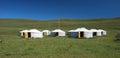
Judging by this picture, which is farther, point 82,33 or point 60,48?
point 82,33

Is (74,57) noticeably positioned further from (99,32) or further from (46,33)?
(46,33)

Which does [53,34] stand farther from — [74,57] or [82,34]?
[74,57]

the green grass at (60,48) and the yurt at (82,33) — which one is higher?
the yurt at (82,33)

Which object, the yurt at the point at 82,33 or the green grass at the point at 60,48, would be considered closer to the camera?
the green grass at the point at 60,48

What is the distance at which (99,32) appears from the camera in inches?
1976

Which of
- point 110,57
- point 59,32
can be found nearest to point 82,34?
point 59,32

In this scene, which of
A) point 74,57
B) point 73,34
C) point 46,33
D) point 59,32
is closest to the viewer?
point 74,57

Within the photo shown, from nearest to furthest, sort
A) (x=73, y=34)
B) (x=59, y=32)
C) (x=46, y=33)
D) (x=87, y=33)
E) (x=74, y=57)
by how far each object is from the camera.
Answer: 1. (x=74, y=57)
2. (x=87, y=33)
3. (x=73, y=34)
4. (x=59, y=32)
5. (x=46, y=33)

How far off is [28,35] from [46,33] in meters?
11.8

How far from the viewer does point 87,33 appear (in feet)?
134

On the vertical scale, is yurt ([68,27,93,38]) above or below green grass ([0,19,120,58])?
above

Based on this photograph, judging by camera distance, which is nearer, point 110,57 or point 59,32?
point 110,57

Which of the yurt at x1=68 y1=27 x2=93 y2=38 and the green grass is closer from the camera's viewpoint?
the green grass

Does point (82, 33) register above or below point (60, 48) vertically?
above
